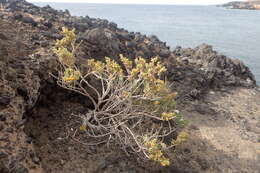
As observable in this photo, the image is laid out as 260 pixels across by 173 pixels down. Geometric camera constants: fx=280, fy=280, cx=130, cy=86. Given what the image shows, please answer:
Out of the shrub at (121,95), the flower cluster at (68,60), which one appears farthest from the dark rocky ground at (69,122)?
the flower cluster at (68,60)

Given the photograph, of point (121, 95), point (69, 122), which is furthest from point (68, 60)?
point (69, 122)

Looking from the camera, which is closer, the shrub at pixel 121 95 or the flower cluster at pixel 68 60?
the flower cluster at pixel 68 60

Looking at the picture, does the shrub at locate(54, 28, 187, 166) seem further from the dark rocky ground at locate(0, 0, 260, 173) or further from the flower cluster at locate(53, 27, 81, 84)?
the dark rocky ground at locate(0, 0, 260, 173)

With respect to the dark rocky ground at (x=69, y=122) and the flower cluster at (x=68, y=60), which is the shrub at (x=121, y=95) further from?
the dark rocky ground at (x=69, y=122)

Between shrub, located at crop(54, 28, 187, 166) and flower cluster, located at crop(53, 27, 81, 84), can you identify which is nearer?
flower cluster, located at crop(53, 27, 81, 84)

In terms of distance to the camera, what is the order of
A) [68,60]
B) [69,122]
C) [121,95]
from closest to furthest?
[68,60], [121,95], [69,122]

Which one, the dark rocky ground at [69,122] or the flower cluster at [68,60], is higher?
the flower cluster at [68,60]

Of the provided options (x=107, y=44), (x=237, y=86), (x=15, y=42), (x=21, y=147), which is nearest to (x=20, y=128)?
(x=21, y=147)

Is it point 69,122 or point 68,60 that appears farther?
point 69,122

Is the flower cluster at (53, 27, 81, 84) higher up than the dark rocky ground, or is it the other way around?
the flower cluster at (53, 27, 81, 84)

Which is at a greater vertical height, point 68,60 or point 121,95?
point 68,60

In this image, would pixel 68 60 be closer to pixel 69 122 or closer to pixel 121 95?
pixel 121 95

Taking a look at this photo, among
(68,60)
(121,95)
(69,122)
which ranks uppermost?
(68,60)

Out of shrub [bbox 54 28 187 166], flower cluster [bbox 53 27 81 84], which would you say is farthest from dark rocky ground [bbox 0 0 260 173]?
flower cluster [bbox 53 27 81 84]
